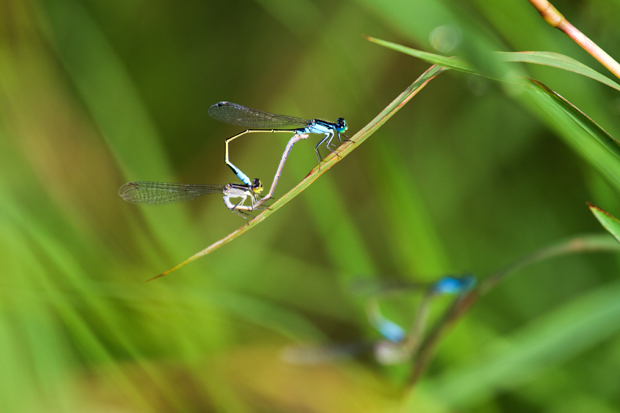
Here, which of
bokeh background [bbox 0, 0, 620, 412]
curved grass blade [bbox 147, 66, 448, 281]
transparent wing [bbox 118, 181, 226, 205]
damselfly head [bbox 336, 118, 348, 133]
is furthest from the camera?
damselfly head [bbox 336, 118, 348, 133]

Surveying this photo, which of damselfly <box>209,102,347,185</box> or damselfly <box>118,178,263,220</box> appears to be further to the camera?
damselfly <box>209,102,347,185</box>

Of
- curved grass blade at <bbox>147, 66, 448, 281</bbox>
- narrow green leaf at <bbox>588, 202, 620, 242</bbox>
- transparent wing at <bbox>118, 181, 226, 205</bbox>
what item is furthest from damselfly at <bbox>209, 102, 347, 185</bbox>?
narrow green leaf at <bbox>588, 202, 620, 242</bbox>

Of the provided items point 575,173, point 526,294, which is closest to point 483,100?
point 575,173

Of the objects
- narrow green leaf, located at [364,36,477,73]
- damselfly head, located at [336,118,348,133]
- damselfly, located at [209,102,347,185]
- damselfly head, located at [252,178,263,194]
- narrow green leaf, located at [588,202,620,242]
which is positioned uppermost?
damselfly, located at [209,102,347,185]

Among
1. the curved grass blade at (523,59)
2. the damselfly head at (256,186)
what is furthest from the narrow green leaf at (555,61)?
the damselfly head at (256,186)

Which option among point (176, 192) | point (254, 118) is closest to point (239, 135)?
point (254, 118)

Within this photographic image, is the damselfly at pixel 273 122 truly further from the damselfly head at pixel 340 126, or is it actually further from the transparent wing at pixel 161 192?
the transparent wing at pixel 161 192

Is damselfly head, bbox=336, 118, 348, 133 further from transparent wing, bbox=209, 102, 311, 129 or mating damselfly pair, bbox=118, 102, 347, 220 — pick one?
transparent wing, bbox=209, 102, 311, 129

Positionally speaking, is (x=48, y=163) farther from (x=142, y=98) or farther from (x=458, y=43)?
(x=458, y=43)
